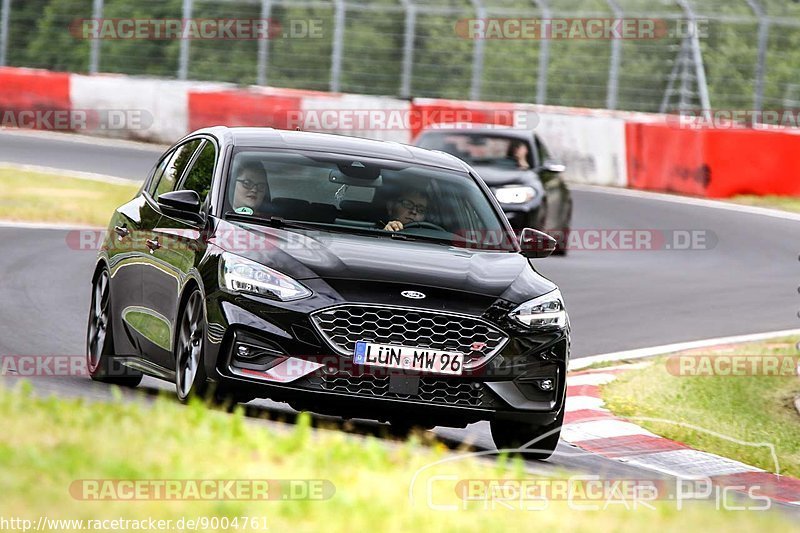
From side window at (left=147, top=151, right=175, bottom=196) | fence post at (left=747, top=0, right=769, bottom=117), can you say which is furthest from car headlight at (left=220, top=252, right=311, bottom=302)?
fence post at (left=747, top=0, right=769, bottom=117)

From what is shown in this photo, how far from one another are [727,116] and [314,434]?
2198 centimetres

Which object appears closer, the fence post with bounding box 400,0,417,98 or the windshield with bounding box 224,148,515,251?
the windshield with bounding box 224,148,515,251

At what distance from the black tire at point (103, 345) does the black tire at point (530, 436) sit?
2129 millimetres

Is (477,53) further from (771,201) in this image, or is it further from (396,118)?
(771,201)

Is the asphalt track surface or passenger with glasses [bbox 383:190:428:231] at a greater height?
passenger with glasses [bbox 383:190:428:231]

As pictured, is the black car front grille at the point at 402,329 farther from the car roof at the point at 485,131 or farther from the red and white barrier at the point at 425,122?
the red and white barrier at the point at 425,122

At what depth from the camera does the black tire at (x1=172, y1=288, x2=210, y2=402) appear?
816 centimetres

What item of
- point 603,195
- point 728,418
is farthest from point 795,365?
point 603,195

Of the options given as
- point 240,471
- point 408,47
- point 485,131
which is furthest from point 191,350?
point 408,47

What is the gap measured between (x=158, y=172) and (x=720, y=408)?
4261 mm

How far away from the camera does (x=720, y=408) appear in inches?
474

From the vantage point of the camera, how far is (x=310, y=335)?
7.94 m

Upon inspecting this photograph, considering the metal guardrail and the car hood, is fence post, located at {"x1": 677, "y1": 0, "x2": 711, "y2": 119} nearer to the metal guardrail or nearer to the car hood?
the metal guardrail

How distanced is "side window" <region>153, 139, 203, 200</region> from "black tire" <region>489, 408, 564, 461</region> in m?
2.39
